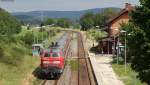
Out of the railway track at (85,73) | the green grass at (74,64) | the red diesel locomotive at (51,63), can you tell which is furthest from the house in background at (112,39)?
the red diesel locomotive at (51,63)

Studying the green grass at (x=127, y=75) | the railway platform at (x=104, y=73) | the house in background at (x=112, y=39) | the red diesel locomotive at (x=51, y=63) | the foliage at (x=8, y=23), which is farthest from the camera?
the foliage at (x=8, y=23)

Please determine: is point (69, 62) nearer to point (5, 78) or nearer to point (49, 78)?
point (49, 78)

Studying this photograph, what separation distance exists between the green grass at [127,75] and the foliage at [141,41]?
9.88 meters

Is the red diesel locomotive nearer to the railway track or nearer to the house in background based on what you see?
the railway track

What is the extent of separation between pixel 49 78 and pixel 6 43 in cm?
2065

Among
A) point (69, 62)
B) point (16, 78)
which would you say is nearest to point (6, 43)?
point (69, 62)

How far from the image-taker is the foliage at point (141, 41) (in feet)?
86.0

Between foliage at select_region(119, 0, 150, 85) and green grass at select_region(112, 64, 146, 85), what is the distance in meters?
9.88

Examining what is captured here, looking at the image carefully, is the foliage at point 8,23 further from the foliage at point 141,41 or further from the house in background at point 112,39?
the foliage at point 141,41

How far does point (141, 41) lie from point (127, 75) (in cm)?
1824

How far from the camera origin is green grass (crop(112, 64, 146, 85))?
3901 cm

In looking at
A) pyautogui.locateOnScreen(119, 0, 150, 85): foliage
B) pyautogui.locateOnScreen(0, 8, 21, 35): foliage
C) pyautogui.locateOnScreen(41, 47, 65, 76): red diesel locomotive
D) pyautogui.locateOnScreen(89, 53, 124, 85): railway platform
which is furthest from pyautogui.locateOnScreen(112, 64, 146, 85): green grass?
pyautogui.locateOnScreen(0, 8, 21, 35): foliage

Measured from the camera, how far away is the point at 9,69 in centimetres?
4328

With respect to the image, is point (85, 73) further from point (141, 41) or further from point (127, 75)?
point (141, 41)
